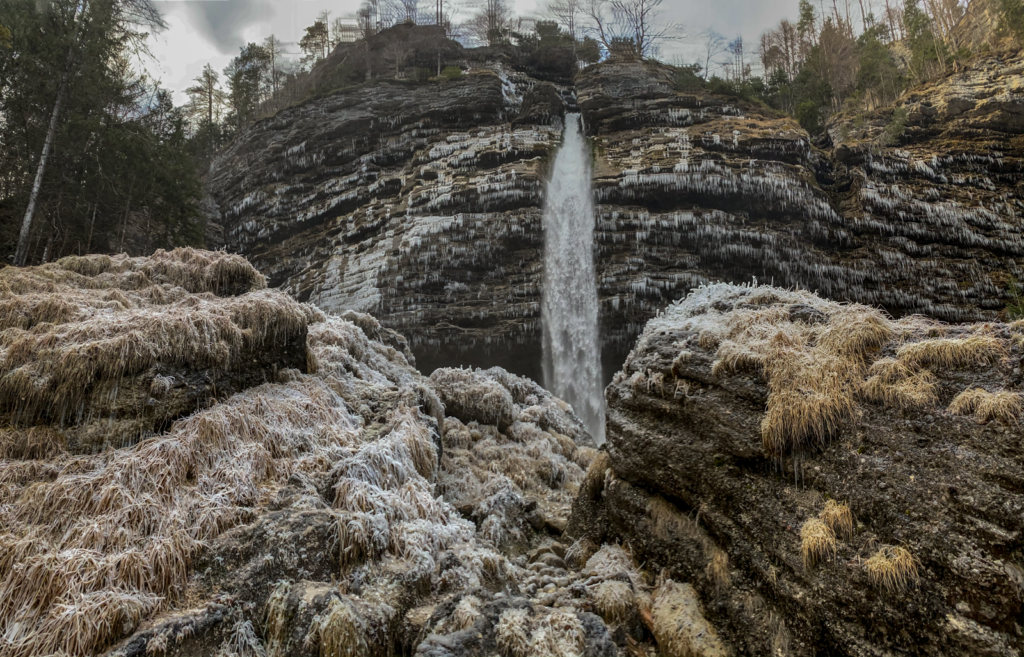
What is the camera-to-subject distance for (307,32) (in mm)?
42219

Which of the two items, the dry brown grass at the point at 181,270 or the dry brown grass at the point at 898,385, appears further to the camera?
the dry brown grass at the point at 181,270

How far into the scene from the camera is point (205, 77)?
42.5m

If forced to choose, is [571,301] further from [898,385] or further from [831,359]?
[898,385]

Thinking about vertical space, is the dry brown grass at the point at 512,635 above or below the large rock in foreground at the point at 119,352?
below

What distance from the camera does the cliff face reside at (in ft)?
67.7

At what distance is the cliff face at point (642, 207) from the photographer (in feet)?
67.7

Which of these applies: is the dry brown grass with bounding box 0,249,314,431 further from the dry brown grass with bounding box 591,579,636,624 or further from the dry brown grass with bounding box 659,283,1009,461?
the dry brown grass with bounding box 659,283,1009,461

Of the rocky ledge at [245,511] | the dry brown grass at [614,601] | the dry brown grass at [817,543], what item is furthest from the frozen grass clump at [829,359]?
the rocky ledge at [245,511]

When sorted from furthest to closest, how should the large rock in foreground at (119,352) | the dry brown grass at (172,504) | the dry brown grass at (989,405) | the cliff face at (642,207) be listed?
the cliff face at (642,207), the large rock in foreground at (119,352), the dry brown grass at (172,504), the dry brown grass at (989,405)

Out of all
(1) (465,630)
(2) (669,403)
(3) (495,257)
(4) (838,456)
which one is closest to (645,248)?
(3) (495,257)

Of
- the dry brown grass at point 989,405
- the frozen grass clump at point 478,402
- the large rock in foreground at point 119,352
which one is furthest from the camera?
the frozen grass clump at point 478,402

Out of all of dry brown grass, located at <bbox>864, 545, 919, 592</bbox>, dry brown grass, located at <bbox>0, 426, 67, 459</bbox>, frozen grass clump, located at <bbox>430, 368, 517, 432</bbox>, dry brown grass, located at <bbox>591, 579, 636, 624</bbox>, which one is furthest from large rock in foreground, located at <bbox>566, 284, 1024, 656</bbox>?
dry brown grass, located at <bbox>0, 426, 67, 459</bbox>

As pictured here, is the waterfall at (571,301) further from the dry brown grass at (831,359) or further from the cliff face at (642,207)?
the dry brown grass at (831,359)

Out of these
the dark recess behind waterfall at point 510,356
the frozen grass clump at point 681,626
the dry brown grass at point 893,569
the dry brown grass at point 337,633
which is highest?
the dark recess behind waterfall at point 510,356
